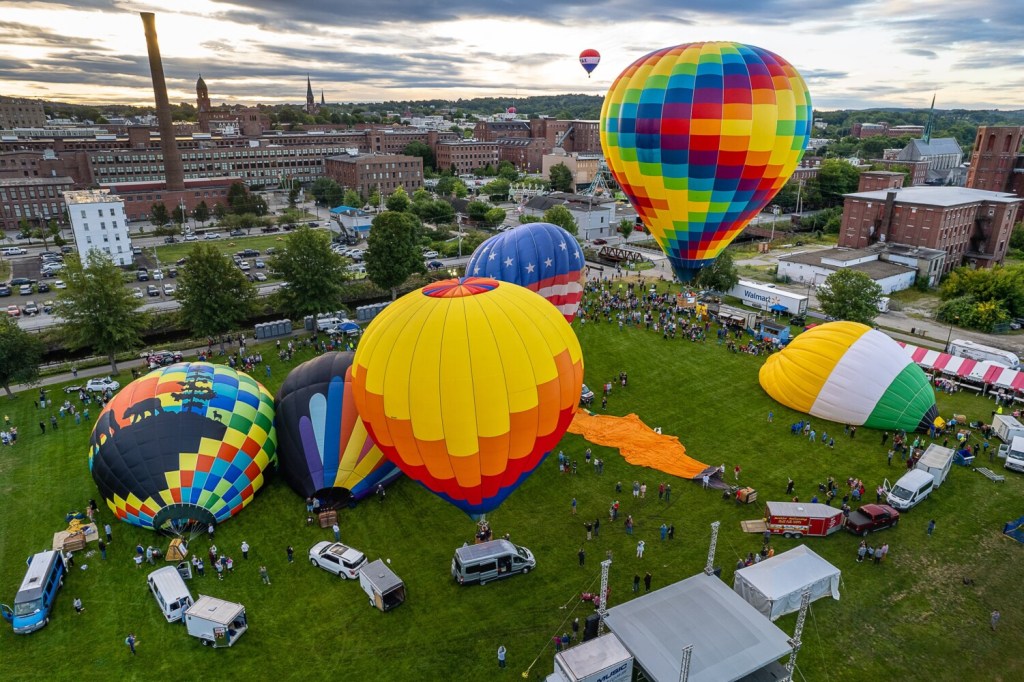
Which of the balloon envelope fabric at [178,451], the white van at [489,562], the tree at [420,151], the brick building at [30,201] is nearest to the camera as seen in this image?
the white van at [489,562]

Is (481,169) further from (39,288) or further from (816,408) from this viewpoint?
(816,408)

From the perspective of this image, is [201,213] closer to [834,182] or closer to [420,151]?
[420,151]

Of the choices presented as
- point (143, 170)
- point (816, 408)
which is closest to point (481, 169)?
point (143, 170)

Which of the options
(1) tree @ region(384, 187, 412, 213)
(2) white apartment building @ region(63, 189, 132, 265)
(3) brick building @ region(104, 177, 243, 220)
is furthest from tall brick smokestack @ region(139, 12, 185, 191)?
(1) tree @ region(384, 187, 412, 213)

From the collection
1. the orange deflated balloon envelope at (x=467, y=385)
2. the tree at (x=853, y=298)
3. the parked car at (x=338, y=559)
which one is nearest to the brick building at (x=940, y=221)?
the tree at (x=853, y=298)

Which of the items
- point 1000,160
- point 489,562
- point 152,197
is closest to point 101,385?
point 489,562

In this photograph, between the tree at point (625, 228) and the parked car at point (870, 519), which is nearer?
the parked car at point (870, 519)

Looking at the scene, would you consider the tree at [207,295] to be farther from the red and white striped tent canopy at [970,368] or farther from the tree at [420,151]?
the tree at [420,151]
